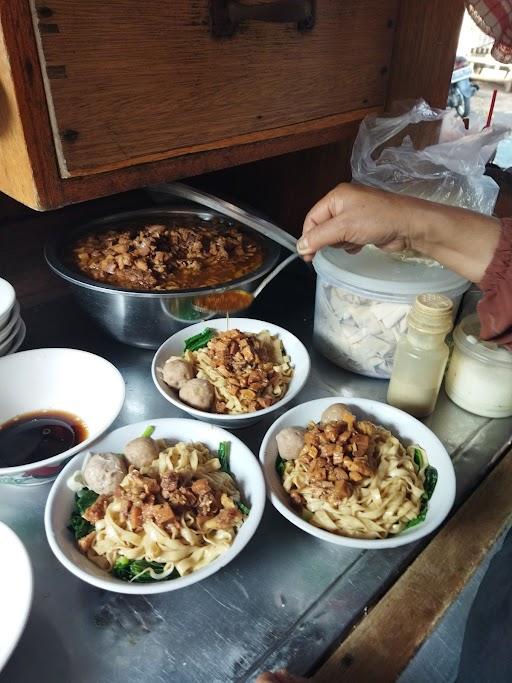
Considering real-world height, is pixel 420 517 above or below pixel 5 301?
below

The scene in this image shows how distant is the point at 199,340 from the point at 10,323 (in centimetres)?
48

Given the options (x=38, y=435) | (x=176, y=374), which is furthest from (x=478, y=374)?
(x=38, y=435)

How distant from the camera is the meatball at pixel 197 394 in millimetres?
1131

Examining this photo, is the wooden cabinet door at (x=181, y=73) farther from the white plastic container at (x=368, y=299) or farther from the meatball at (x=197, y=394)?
the meatball at (x=197, y=394)

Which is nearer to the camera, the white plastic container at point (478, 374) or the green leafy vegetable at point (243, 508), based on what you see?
the green leafy vegetable at point (243, 508)

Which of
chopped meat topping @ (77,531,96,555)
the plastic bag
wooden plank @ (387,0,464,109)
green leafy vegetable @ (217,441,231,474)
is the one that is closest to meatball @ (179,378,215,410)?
green leafy vegetable @ (217,441,231,474)

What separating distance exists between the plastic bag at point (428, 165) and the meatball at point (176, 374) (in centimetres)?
70

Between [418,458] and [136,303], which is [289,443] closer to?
[418,458]

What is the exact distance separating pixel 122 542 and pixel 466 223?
34.9 inches

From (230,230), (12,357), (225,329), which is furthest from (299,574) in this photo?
(230,230)

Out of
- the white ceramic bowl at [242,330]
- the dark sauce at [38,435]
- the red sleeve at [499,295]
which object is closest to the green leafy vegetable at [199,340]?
the white ceramic bowl at [242,330]

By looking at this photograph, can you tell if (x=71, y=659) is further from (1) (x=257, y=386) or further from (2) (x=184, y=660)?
(1) (x=257, y=386)

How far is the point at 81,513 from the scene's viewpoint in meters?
0.92

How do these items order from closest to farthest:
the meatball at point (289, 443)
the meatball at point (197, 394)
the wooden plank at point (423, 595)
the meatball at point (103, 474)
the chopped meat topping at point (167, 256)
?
the wooden plank at point (423, 595)
the meatball at point (103, 474)
the meatball at point (289, 443)
the meatball at point (197, 394)
the chopped meat topping at point (167, 256)
